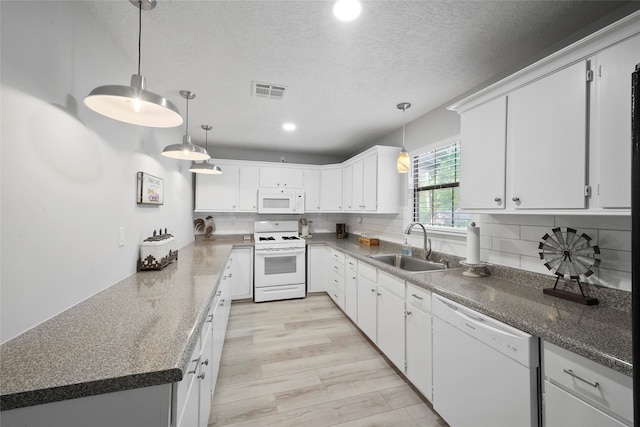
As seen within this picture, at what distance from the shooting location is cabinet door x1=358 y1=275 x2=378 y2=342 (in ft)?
8.26

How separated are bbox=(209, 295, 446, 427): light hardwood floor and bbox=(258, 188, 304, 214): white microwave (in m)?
1.91

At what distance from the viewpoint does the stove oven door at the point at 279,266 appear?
151 inches

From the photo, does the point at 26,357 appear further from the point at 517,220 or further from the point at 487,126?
the point at 517,220

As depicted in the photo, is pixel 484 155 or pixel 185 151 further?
Answer: pixel 185 151

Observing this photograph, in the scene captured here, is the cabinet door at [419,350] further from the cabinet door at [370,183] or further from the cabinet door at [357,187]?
the cabinet door at [357,187]

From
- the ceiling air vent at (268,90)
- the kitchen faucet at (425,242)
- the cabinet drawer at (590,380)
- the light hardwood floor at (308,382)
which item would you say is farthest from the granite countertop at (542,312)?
the ceiling air vent at (268,90)

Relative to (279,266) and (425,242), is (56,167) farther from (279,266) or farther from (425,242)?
(279,266)

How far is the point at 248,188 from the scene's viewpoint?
13.9ft

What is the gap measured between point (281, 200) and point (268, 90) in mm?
2280

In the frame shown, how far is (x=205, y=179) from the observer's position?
13.3 feet

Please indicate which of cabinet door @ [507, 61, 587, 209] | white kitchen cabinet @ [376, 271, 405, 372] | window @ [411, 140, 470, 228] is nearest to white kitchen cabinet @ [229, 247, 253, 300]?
white kitchen cabinet @ [376, 271, 405, 372]

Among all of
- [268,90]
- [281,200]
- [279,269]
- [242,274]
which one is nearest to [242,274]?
[242,274]

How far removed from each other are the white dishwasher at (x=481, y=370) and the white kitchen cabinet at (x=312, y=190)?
311 cm

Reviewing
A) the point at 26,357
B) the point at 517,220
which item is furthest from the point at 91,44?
the point at 517,220
